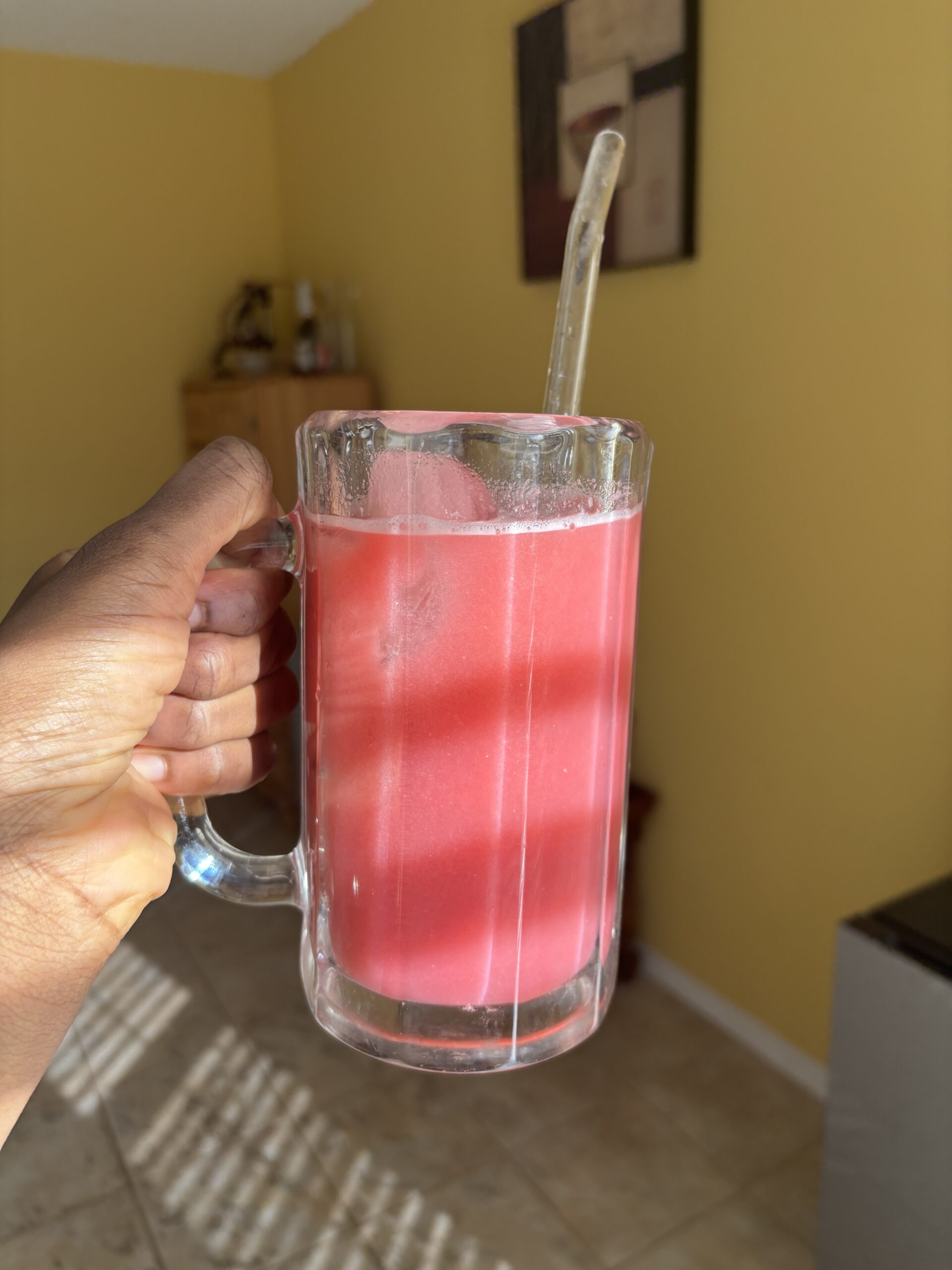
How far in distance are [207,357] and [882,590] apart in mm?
3081

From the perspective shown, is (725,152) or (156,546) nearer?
(156,546)

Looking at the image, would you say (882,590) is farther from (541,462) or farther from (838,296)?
(541,462)

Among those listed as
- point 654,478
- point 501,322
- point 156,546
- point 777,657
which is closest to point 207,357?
point 501,322

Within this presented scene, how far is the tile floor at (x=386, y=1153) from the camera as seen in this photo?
1837mm

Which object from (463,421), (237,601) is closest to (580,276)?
(463,421)

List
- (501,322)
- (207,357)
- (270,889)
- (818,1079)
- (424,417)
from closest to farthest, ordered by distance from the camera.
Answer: (424,417), (270,889), (818,1079), (501,322), (207,357)

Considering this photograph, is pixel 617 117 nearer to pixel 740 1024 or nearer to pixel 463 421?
pixel 463 421

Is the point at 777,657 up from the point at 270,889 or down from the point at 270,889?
down

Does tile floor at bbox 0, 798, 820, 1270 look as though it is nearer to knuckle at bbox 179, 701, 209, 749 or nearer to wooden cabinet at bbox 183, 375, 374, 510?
knuckle at bbox 179, 701, 209, 749

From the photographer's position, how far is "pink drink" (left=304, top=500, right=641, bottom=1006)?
2.03 feet

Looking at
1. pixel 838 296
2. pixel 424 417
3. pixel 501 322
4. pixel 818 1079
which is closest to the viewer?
pixel 424 417

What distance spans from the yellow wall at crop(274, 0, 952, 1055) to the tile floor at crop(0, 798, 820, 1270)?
0.32 m

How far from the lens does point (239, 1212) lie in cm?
190

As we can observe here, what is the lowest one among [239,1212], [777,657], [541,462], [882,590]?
[239,1212]
